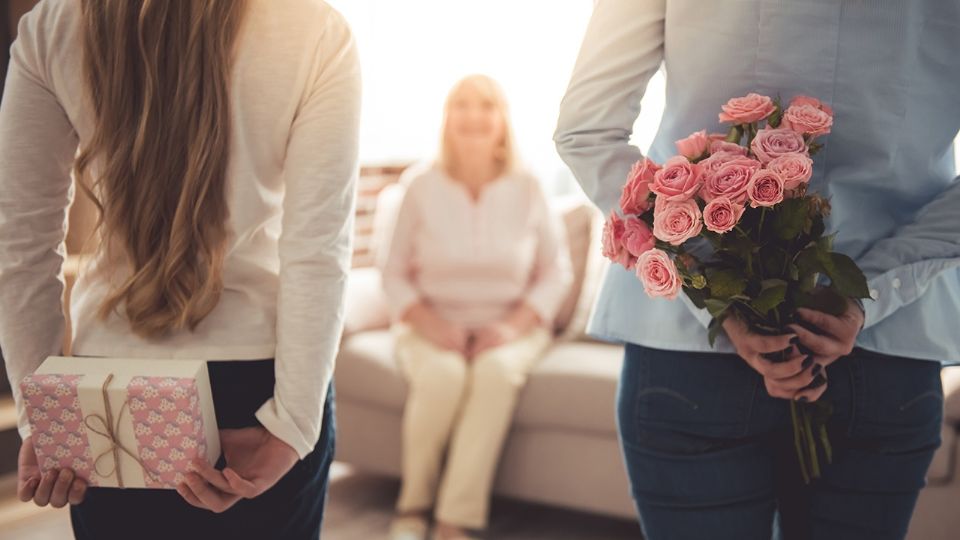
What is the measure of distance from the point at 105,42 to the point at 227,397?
0.42 m

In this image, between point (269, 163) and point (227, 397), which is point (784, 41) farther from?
point (227, 397)

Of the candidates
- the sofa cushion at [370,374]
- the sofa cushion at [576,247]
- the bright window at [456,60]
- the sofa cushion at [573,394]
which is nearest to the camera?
the sofa cushion at [573,394]

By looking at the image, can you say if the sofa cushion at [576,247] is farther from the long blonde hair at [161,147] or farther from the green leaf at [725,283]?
the long blonde hair at [161,147]

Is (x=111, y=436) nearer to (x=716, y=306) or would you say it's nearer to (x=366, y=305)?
(x=716, y=306)

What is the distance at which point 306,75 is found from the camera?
102 centimetres

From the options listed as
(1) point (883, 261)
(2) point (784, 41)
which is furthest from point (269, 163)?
(1) point (883, 261)

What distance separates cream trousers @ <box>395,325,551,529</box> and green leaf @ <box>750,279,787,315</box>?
5.61 ft

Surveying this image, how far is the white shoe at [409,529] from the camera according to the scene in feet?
8.79

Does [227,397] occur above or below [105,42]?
below

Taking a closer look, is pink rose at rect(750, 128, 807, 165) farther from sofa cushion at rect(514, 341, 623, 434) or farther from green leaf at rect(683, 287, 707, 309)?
sofa cushion at rect(514, 341, 623, 434)

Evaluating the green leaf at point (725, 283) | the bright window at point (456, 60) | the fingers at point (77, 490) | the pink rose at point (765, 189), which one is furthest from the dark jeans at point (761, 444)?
the bright window at point (456, 60)

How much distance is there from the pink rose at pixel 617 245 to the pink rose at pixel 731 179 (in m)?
0.11

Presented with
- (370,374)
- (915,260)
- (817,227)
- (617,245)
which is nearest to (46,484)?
(617,245)

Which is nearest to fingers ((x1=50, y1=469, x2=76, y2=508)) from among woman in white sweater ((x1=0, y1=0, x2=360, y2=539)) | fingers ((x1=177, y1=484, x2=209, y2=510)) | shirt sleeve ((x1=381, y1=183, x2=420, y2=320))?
woman in white sweater ((x1=0, y1=0, x2=360, y2=539))
